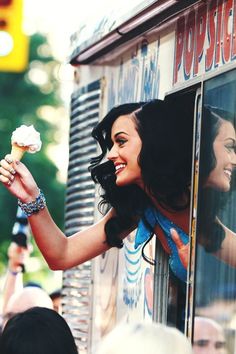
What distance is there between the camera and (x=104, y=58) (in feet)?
29.6

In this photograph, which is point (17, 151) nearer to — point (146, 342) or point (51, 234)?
point (51, 234)

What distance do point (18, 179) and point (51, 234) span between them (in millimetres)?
306

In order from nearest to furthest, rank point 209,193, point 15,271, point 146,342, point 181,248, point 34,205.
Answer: point 146,342, point 209,193, point 181,248, point 34,205, point 15,271

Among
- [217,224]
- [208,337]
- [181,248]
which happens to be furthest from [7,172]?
[208,337]

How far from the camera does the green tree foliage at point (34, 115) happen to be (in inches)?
1276

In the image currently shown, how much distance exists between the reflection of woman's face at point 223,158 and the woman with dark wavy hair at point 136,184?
535 millimetres

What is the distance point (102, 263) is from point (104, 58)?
44.5 inches

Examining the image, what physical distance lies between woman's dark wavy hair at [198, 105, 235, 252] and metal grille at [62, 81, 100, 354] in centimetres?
254

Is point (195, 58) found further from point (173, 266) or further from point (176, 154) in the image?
point (173, 266)

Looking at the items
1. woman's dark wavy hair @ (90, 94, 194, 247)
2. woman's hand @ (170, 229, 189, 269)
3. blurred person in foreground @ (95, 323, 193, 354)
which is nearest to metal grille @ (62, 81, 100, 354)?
woman's dark wavy hair @ (90, 94, 194, 247)

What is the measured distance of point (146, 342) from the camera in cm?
458

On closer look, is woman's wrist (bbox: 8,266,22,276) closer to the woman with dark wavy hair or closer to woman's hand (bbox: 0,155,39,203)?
the woman with dark wavy hair

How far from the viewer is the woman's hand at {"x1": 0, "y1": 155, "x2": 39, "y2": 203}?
283 inches

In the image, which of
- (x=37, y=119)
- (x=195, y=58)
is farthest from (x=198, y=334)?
(x=37, y=119)
